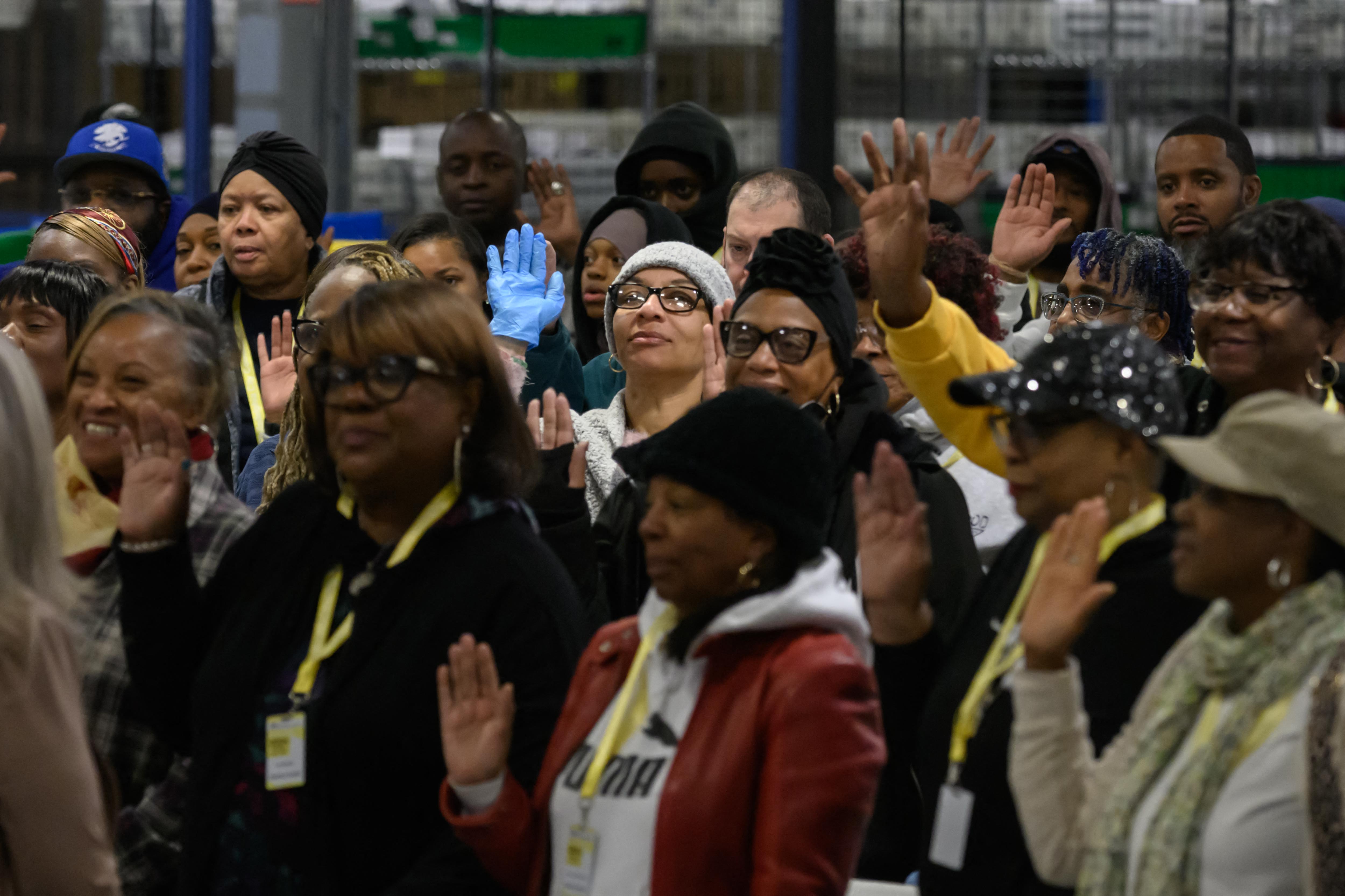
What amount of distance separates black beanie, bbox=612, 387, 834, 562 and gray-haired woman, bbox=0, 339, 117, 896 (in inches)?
33.0

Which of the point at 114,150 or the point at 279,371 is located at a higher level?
the point at 114,150

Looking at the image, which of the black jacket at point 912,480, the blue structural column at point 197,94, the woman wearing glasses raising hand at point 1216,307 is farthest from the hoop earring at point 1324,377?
the blue structural column at point 197,94

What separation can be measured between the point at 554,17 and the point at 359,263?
16.9 ft

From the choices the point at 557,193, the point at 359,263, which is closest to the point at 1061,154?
the point at 557,193

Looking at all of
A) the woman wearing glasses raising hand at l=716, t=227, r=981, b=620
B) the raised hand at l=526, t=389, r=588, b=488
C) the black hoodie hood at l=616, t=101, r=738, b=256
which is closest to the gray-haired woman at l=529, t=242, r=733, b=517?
the raised hand at l=526, t=389, r=588, b=488

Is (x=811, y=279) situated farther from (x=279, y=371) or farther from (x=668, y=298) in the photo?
(x=279, y=371)

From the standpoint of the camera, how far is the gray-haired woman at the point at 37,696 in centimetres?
201

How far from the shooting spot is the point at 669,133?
18.5ft

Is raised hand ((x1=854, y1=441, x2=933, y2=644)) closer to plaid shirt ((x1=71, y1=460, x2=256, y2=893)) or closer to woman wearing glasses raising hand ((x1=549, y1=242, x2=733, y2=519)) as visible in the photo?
plaid shirt ((x1=71, y1=460, x2=256, y2=893))

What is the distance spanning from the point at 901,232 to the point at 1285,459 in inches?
41.0

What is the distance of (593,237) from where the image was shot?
5.05m

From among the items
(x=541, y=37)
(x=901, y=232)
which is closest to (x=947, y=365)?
(x=901, y=232)

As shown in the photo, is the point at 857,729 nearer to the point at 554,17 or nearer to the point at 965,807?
the point at 965,807

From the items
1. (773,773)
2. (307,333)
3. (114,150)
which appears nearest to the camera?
(773,773)
